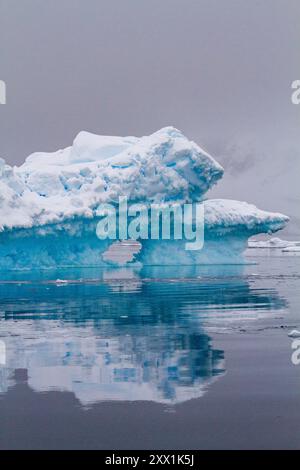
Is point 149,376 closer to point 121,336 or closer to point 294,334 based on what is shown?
point 121,336

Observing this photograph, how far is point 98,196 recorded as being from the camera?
69.9ft

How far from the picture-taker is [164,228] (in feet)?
76.6

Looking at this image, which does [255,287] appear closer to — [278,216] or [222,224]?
[222,224]

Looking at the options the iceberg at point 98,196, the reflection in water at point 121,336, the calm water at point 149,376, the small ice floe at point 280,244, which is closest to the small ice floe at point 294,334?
the calm water at point 149,376

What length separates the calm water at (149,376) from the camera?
4219 mm

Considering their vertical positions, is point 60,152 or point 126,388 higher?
point 60,152

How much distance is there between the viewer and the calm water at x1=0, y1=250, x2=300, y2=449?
13.8ft

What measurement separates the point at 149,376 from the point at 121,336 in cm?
249

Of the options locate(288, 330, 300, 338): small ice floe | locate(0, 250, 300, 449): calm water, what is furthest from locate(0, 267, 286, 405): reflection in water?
locate(288, 330, 300, 338): small ice floe

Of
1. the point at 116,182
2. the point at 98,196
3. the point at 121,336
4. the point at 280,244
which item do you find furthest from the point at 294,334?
the point at 280,244

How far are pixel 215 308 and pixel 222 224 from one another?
12763 mm

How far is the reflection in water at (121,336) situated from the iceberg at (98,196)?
198 inches

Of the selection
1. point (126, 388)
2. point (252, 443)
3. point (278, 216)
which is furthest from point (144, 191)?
point (252, 443)
